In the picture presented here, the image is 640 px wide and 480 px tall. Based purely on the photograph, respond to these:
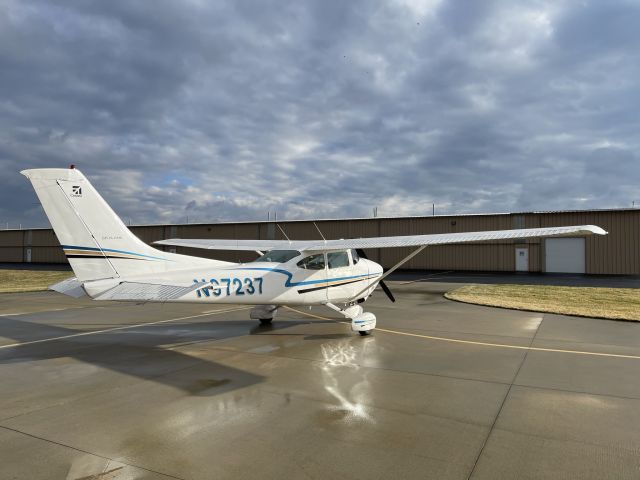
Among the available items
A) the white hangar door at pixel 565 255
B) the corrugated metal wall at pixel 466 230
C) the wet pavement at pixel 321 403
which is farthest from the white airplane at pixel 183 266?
the white hangar door at pixel 565 255

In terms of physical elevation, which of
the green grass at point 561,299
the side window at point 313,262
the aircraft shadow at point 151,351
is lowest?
the aircraft shadow at point 151,351

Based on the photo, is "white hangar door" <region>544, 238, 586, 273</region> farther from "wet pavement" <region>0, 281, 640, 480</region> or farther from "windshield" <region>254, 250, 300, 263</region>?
"windshield" <region>254, 250, 300, 263</region>

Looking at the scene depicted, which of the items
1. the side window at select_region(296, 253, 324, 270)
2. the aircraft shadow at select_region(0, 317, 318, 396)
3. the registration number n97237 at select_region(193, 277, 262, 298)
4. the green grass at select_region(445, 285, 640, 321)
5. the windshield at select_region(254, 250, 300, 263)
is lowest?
the aircraft shadow at select_region(0, 317, 318, 396)

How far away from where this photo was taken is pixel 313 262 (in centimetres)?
1045

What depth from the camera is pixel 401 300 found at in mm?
17469

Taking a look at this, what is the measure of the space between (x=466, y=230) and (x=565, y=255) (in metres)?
7.13

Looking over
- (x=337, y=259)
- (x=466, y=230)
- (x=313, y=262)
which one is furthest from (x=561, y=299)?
(x=466, y=230)

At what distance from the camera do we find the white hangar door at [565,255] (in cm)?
2948

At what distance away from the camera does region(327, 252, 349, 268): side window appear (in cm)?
1073

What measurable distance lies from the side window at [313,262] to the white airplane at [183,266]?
3cm

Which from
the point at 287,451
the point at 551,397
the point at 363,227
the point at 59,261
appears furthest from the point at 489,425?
the point at 59,261

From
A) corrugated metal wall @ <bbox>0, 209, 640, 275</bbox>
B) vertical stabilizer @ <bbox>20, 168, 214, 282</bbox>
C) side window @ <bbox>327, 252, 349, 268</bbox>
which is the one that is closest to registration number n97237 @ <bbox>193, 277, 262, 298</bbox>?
vertical stabilizer @ <bbox>20, 168, 214, 282</bbox>

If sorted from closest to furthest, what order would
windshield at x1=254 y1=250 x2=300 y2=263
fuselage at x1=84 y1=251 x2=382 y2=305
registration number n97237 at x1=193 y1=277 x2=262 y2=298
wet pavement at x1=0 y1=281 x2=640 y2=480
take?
1. wet pavement at x1=0 y1=281 x2=640 y2=480
2. fuselage at x1=84 y1=251 x2=382 y2=305
3. registration number n97237 at x1=193 y1=277 x2=262 y2=298
4. windshield at x1=254 y1=250 x2=300 y2=263

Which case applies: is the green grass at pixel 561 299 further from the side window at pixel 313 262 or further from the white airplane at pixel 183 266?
the side window at pixel 313 262
